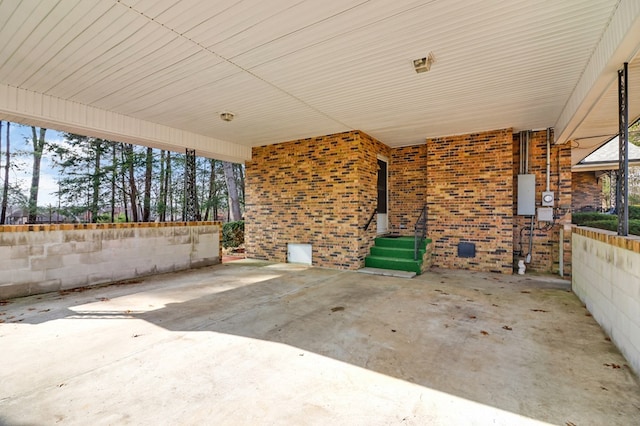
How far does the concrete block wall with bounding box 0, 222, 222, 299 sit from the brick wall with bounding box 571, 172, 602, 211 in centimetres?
1629

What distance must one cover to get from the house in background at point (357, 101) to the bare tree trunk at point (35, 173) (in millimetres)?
11991

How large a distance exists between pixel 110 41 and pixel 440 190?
7370 millimetres

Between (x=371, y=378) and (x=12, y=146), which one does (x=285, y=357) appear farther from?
(x=12, y=146)

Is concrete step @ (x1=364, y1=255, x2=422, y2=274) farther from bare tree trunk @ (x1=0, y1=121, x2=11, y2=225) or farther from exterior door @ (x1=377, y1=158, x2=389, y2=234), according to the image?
bare tree trunk @ (x1=0, y1=121, x2=11, y2=225)

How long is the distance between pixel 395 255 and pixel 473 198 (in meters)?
2.45

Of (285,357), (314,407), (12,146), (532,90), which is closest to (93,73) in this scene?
(285,357)

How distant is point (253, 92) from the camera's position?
511 centimetres

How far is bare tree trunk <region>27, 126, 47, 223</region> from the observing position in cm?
1416

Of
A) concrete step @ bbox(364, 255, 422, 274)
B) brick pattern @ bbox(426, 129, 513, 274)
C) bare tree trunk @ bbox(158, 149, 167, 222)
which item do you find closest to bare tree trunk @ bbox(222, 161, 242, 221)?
bare tree trunk @ bbox(158, 149, 167, 222)

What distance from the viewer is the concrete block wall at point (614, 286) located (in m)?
2.63

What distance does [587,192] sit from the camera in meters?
13.5

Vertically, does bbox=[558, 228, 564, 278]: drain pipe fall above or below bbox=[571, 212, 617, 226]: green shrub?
below

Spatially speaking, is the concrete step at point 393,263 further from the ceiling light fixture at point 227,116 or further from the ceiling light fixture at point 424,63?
the ceiling light fixture at point 227,116

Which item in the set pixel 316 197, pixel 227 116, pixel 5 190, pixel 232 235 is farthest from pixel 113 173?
pixel 316 197
